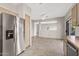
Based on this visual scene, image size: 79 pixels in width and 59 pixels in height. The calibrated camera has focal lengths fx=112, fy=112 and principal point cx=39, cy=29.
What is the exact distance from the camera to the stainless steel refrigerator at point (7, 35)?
2.25 m

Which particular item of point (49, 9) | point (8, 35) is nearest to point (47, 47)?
point (49, 9)

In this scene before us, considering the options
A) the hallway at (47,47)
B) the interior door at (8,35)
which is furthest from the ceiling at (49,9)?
the interior door at (8,35)

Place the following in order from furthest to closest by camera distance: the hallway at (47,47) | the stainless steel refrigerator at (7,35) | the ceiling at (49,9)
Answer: the hallway at (47,47) < the ceiling at (49,9) < the stainless steel refrigerator at (7,35)

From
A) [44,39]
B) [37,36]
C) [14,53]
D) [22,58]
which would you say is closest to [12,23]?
[14,53]

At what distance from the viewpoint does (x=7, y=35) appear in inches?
93.3

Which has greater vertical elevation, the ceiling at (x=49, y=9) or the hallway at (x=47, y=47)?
the ceiling at (x=49, y=9)

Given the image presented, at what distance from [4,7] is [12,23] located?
421mm

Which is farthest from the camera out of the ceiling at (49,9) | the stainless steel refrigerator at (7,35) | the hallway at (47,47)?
the hallway at (47,47)

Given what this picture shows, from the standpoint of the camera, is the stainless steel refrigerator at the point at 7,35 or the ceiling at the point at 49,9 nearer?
the stainless steel refrigerator at the point at 7,35

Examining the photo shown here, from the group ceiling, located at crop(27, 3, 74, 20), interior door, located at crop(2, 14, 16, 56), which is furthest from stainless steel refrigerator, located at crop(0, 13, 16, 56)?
ceiling, located at crop(27, 3, 74, 20)

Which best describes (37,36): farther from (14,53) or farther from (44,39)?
(14,53)

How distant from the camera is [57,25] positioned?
4980mm

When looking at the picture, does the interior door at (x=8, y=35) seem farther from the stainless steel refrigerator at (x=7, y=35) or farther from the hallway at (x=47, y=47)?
the hallway at (x=47, y=47)

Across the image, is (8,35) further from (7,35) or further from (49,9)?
(49,9)
